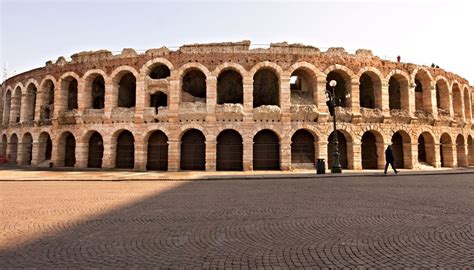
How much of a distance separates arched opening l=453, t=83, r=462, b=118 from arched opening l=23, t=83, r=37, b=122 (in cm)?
4190

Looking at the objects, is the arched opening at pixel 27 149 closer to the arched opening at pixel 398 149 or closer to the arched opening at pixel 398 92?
the arched opening at pixel 398 149

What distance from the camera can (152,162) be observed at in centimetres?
2094

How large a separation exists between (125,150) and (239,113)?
10307 mm

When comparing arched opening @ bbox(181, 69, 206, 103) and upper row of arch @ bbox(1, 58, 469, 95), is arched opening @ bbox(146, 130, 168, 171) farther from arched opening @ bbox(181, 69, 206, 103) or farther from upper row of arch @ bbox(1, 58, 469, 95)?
upper row of arch @ bbox(1, 58, 469, 95)

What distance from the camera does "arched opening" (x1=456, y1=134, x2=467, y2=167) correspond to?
24.5 meters

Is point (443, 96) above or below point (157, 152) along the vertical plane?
above

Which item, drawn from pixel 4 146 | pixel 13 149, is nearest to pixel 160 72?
pixel 13 149

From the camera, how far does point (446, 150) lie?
23688 mm

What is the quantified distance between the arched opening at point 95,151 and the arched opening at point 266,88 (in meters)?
14.0

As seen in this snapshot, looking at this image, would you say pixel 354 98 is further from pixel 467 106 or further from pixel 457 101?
pixel 467 106

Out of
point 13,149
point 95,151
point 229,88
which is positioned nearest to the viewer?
point 95,151

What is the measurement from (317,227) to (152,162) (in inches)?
707

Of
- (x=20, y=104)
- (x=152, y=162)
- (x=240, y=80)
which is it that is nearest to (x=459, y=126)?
(x=240, y=80)

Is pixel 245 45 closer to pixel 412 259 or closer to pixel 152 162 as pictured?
pixel 152 162
